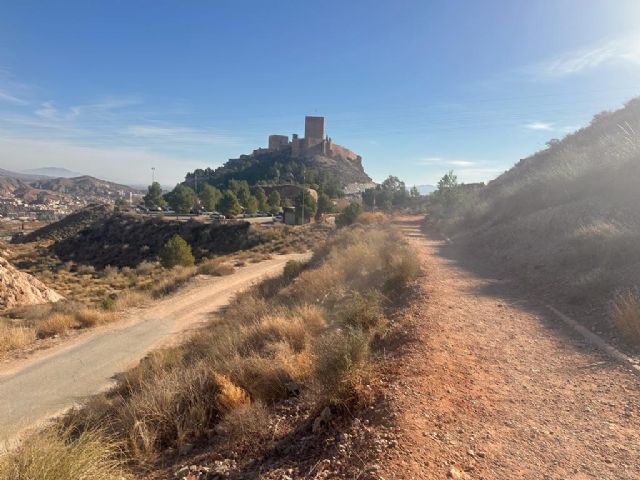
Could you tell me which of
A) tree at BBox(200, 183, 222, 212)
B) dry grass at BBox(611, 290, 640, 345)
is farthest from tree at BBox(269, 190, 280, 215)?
dry grass at BBox(611, 290, 640, 345)

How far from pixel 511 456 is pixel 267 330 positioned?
543 cm

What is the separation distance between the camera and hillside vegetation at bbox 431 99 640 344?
27.3 ft

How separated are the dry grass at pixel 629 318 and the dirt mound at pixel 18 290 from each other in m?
22.6

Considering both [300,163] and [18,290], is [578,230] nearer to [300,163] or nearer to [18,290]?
[18,290]

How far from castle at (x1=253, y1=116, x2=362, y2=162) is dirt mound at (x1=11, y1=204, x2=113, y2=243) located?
73896 millimetres

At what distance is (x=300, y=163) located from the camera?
460 ft

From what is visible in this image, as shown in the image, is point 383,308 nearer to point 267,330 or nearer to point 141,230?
point 267,330

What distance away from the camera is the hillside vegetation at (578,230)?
8312 mm

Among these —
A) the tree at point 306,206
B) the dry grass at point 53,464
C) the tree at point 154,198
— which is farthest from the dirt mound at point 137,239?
the dry grass at point 53,464

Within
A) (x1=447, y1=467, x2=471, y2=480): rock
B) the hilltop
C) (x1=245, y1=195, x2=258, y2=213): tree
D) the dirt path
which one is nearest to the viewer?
(x1=447, y1=467, x2=471, y2=480): rock

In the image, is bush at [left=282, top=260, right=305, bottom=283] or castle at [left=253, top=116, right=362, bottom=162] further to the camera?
castle at [left=253, top=116, right=362, bottom=162]

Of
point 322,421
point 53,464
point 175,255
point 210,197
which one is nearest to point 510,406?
point 322,421

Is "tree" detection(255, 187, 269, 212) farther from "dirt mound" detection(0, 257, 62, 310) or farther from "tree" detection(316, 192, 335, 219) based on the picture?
"dirt mound" detection(0, 257, 62, 310)

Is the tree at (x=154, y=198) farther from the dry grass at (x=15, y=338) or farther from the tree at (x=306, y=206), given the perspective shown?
the dry grass at (x=15, y=338)
